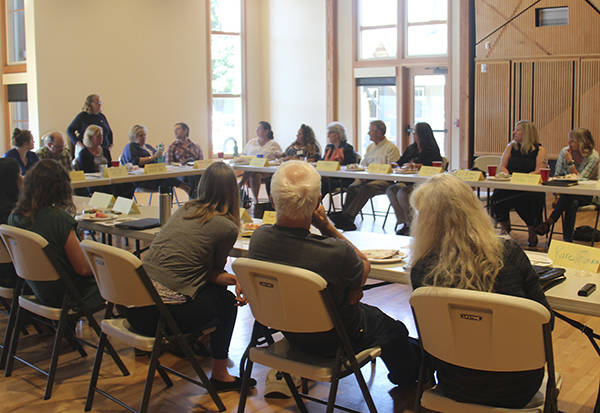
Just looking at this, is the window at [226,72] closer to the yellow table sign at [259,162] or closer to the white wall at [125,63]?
the white wall at [125,63]

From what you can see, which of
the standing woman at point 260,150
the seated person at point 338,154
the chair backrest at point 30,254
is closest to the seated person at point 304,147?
the seated person at point 338,154

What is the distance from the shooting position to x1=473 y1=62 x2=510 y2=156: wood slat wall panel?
973 centimetres

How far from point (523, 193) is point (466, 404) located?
446cm

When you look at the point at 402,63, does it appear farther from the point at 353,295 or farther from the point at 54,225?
the point at 353,295

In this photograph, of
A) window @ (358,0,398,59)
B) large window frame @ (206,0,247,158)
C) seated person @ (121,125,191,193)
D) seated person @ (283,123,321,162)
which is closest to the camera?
seated person @ (121,125,191,193)

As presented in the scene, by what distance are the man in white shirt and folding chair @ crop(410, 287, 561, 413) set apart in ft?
14.8

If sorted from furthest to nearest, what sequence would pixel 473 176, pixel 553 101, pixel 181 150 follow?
pixel 553 101
pixel 181 150
pixel 473 176

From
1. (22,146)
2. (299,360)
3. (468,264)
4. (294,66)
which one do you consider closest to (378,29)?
(294,66)

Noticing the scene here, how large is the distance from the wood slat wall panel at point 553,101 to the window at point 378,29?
2.54m

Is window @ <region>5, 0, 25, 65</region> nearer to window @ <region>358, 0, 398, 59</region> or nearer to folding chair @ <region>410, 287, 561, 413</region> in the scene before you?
window @ <region>358, 0, 398, 59</region>

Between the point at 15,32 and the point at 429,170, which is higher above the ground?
the point at 15,32

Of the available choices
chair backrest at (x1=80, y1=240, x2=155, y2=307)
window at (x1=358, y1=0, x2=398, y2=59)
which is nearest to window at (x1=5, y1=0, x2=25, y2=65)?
window at (x1=358, y1=0, x2=398, y2=59)

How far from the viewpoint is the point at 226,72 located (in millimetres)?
12078

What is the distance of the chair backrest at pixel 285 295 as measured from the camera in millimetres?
2219
